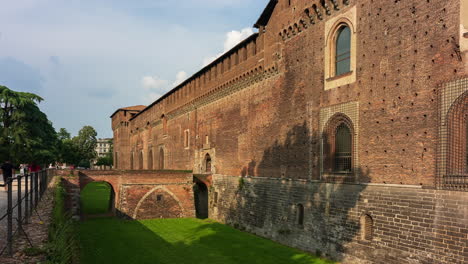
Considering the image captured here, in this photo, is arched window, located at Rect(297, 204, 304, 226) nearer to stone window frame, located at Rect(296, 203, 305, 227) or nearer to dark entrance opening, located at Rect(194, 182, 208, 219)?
stone window frame, located at Rect(296, 203, 305, 227)

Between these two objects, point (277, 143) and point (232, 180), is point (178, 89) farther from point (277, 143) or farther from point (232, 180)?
point (277, 143)

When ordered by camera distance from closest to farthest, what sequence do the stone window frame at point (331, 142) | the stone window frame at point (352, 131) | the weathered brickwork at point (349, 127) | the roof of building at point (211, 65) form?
the weathered brickwork at point (349, 127)
the stone window frame at point (352, 131)
the stone window frame at point (331, 142)
the roof of building at point (211, 65)

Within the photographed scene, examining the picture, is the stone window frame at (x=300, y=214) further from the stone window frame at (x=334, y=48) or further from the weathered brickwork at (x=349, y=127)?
the stone window frame at (x=334, y=48)

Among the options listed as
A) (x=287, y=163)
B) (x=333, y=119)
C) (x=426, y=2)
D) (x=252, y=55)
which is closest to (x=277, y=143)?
(x=287, y=163)

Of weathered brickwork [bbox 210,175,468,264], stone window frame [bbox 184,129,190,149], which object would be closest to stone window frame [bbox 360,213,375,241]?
weathered brickwork [bbox 210,175,468,264]

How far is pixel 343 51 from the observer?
12.8 m

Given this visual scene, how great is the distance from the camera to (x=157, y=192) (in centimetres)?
2339

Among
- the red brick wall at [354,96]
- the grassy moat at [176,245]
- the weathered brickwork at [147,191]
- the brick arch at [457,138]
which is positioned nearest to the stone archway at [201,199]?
the weathered brickwork at [147,191]

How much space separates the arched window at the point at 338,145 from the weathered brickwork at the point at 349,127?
69mm

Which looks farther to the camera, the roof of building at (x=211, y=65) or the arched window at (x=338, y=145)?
the roof of building at (x=211, y=65)

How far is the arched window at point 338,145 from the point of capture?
1234cm

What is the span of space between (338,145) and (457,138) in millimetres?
4081

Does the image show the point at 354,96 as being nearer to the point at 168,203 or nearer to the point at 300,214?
the point at 300,214

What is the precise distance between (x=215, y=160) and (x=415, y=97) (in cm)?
1400
